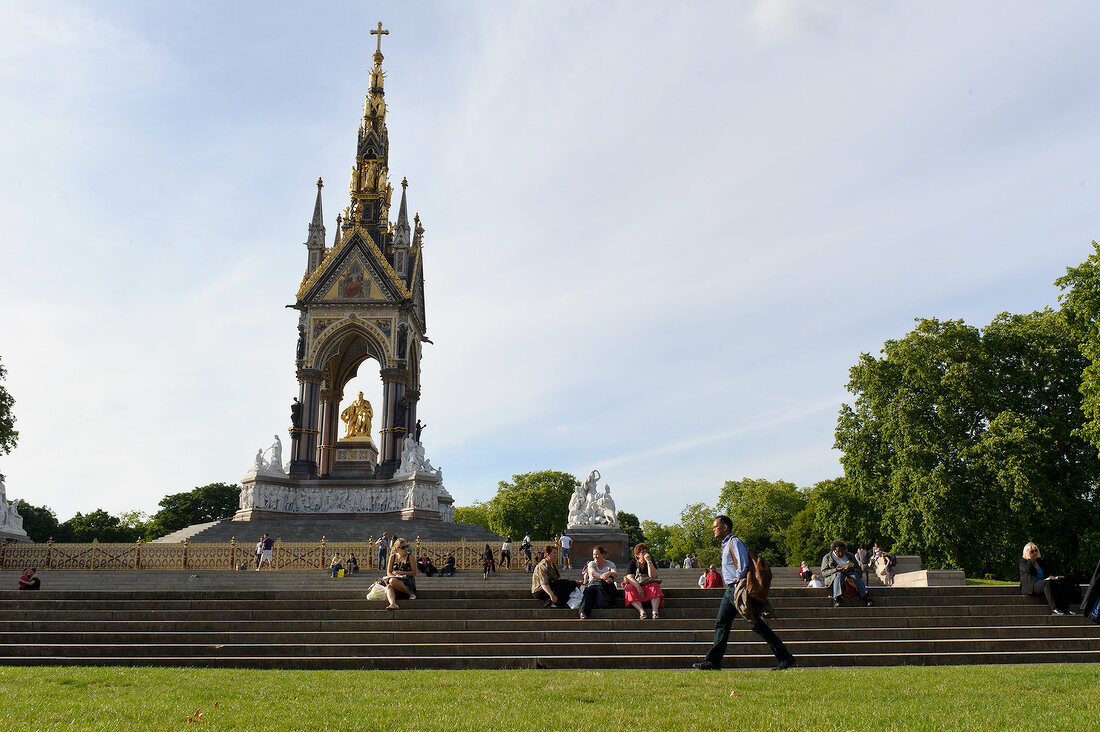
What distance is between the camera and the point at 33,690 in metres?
7.43

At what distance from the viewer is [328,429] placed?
4191 centimetres

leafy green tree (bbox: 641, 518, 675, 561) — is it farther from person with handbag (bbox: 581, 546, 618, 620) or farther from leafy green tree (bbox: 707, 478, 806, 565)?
person with handbag (bbox: 581, 546, 618, 620)

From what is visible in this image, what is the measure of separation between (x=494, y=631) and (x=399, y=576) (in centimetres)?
225

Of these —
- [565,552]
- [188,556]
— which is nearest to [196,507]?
[188,556]

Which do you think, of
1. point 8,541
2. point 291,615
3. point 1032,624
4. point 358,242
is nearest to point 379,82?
point 358,242

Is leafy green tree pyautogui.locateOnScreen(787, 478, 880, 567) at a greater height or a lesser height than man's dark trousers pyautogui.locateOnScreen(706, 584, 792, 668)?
greater

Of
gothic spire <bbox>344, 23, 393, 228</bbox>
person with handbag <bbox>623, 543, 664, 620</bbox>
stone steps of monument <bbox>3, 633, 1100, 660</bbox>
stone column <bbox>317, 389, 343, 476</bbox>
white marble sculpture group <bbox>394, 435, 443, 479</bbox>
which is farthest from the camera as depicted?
gothic spire <bbox>344, 23, 393, 228</bbox>

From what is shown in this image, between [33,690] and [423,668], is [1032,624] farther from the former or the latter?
[33,690]

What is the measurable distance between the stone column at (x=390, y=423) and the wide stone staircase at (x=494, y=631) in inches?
985

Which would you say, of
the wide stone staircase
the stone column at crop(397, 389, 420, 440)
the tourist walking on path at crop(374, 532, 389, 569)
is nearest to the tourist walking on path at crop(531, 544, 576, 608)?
the wide stone staircase

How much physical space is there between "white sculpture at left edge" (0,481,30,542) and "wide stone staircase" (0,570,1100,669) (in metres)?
17.1

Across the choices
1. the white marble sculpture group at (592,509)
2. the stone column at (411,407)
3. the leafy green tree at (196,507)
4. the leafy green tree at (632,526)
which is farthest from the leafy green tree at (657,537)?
the white marble sculpture group at (592,509)

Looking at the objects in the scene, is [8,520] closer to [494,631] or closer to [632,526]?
[494,631]

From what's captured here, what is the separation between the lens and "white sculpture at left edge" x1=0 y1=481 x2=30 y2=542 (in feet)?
92.7
